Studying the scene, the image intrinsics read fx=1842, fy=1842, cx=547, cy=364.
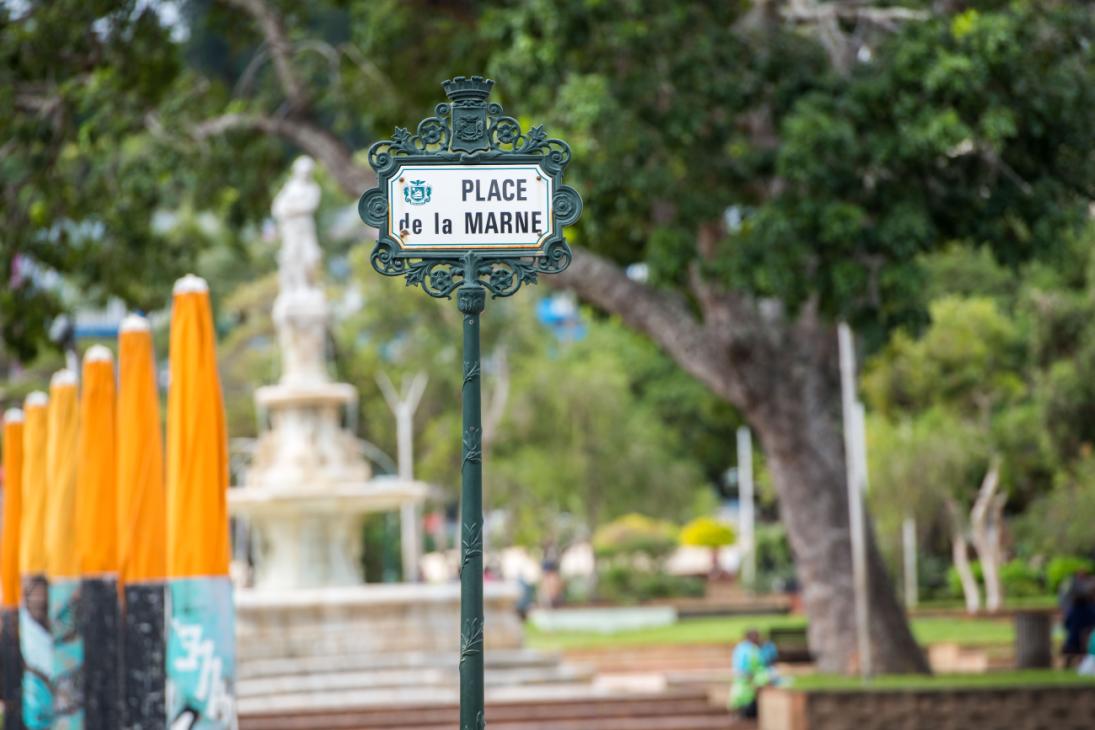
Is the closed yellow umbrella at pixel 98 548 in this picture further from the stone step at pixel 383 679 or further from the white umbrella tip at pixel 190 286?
the stone step at pixel 383 679

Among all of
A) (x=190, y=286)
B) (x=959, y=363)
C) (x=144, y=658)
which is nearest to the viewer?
(x=144, y=658)

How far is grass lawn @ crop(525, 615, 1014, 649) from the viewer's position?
94.7 feet

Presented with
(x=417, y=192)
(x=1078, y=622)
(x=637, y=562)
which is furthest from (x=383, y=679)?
(x=637, y=562)

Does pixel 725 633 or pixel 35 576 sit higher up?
pixel 35 576

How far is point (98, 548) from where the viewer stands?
44.8ft

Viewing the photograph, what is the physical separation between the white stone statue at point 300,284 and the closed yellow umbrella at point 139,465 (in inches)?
478

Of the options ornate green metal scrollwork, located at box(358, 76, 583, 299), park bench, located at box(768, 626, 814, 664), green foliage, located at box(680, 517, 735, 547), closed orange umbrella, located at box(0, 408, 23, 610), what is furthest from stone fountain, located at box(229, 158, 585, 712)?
green foliage, located at box(680, 517, 735, 547)

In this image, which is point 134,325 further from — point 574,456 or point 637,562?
point 637,562

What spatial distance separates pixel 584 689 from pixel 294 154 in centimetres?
4665

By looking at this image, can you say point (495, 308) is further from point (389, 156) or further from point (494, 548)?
point (389, 156)

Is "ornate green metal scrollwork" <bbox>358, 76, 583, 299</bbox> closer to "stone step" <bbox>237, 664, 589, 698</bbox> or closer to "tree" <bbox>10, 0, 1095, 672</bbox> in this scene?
"tree" <bbox>10, 0, 1095, 672</bbox>

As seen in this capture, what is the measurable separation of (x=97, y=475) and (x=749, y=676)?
771cm

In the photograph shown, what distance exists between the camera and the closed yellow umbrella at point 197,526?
11.4 meters

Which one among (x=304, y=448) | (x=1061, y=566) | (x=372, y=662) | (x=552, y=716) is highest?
(x=304, y=448)
